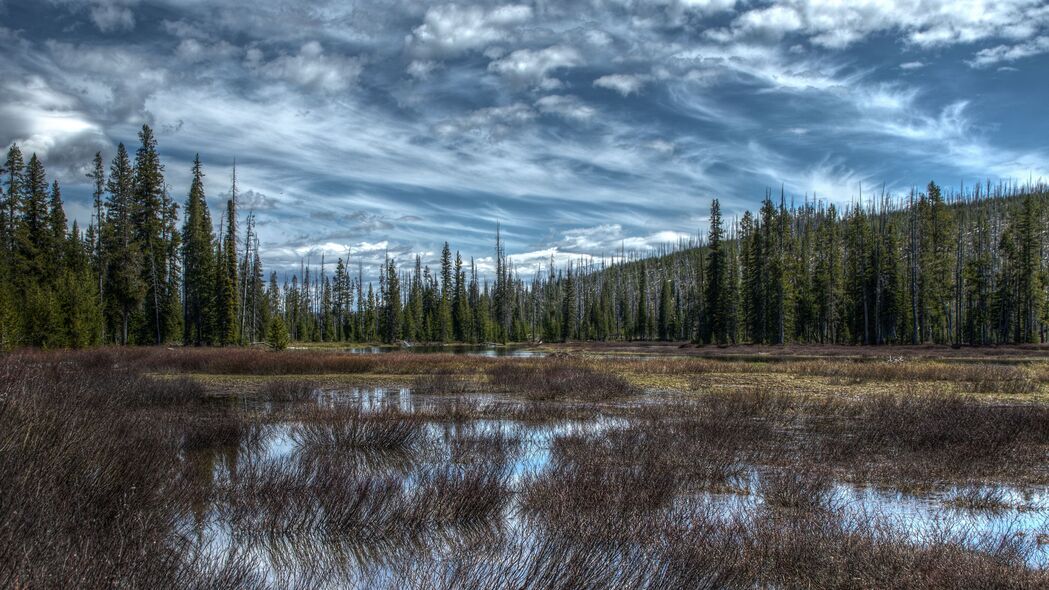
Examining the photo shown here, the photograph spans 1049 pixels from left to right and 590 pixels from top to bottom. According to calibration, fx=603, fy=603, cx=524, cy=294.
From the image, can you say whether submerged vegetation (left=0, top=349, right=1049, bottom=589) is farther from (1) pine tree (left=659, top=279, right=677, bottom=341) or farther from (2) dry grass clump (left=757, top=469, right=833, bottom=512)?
(1) pine tree (left=659, top=279, right=677, bottom=341)

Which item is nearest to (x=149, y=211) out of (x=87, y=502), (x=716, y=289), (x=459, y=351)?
(x=459, y=351)

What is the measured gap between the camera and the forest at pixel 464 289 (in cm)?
4281

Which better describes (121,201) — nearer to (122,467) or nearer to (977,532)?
(122,467)

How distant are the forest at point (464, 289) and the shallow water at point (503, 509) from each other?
25864mm

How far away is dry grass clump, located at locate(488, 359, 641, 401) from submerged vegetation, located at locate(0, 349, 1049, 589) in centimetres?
458

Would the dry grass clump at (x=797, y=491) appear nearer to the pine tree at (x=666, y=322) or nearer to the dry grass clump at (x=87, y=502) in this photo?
the dry grass clump at (x=87, y=502)

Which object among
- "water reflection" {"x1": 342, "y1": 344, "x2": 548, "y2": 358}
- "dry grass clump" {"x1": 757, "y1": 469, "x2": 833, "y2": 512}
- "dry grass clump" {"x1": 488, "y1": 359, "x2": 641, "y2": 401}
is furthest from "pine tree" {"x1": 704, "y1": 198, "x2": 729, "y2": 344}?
"dry grass clump" {"x1": 757, "y1": 469, "x2": 833, "y2": 512}

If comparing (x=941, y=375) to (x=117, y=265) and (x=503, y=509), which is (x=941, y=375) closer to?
(x=503, y=509)

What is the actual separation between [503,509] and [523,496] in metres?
0.53

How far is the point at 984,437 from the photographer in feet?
41.0

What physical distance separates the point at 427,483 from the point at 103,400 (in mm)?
9192

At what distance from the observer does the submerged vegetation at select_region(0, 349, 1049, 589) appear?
222 inches

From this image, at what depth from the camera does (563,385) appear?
74.5ft

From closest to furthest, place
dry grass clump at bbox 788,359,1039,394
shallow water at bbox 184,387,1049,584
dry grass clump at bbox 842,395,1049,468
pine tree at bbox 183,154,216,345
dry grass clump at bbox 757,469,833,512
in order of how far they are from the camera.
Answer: shallow water at bbox 184,387,1049,584 → dry grass clump at bbox 757,469,833,512 → dry grass clump at bbox 842,395,1049,468 → dry grass clump at bbox 788,359,1039,394 → pine tree at bbox 183,154,216,345
